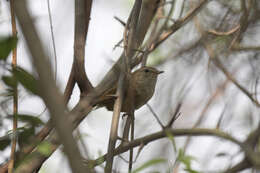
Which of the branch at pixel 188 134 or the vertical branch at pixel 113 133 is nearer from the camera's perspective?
the branch at pixel 188 134

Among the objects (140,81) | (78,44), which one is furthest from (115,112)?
(140,81)

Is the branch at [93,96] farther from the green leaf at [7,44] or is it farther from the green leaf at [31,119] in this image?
the green leaf at [7,44]

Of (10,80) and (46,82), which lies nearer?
(46,82)

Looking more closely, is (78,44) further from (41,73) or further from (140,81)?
(41,73)

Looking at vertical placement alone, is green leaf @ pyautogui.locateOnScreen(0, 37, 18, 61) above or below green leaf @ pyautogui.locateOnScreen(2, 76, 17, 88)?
above

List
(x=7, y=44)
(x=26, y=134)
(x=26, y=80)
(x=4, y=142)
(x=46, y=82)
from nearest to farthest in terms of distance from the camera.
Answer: (x=46, y=82) < (x=7, y=44) < (x=26, y=80) < (x=26, y=134) < (x=4, y=142)

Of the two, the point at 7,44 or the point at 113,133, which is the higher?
the point at 7,44

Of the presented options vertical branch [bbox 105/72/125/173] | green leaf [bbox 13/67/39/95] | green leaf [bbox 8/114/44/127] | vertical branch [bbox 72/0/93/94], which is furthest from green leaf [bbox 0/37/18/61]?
vertical branch [bbox 72/0/93/94]

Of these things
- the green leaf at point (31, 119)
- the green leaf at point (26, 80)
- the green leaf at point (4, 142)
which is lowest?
the green leaf at point (4, 142)

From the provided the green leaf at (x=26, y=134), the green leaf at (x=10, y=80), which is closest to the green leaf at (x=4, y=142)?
the green leaf at (x=26, y=134)

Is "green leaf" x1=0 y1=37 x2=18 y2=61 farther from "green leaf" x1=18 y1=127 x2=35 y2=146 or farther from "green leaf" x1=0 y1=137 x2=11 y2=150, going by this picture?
"green leaf" x1=0 y1=137 x2=11 y2=150

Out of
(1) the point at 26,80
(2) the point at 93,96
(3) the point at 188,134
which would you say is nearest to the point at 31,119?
(1) the point at 26,80

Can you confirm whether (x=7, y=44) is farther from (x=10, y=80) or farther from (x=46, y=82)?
(x=46, y=82)

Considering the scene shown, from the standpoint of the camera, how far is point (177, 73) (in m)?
3.96
